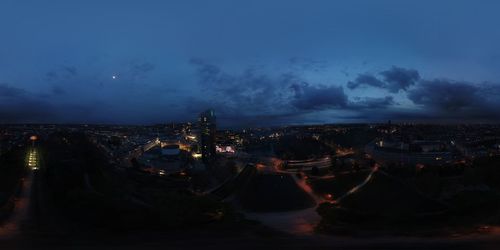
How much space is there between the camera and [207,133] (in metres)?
58.6

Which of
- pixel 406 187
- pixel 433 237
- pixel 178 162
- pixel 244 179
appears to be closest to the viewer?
pixel 433 237

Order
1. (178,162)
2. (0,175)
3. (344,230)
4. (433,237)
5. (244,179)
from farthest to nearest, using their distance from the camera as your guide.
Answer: (178,162)
(244,179)
(0,175)
(344,230)
(433,237)

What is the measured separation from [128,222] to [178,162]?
3708cm

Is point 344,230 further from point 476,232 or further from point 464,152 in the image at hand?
point 464,152

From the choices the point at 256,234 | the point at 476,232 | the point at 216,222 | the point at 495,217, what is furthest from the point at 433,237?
the point at 216,222

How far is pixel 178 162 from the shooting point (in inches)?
1750

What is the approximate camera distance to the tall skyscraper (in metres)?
56.7

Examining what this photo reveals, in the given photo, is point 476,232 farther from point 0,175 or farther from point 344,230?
point 0,175

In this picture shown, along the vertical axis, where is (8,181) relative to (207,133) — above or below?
below

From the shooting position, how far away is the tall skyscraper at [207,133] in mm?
56656

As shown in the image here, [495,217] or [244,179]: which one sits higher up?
[495,217]

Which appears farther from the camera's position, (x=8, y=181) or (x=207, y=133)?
(x=207, y=133)

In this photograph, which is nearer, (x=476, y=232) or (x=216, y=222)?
(x=476, y=232)

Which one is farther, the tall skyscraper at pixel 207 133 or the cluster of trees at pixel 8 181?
the tall skyscraper at pixel 207 133
